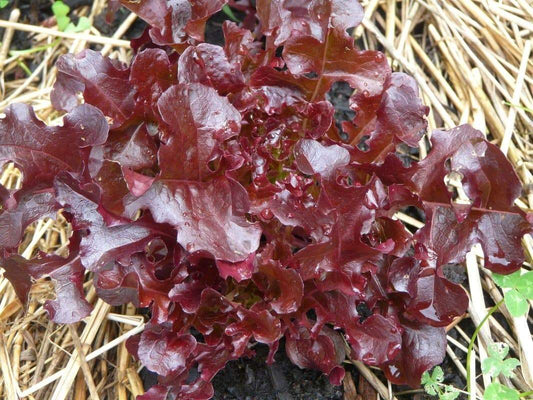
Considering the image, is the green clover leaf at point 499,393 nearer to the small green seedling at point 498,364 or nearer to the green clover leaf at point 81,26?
the small green seedling at point 498,364

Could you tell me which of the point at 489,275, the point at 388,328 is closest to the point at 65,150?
the point at 388,328

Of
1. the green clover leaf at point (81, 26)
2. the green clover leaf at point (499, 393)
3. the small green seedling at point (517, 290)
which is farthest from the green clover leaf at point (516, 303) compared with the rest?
the green clover leaf at point (81, 26)

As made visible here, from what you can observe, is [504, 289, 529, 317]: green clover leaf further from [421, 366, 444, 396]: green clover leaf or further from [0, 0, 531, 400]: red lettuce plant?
[421, 366, 444, 396]: green clover leaf

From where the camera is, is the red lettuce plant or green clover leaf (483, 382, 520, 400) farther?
green clover leaf (483, 382, 520, 400)

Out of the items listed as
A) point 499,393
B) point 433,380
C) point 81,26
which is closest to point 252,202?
point 433,380

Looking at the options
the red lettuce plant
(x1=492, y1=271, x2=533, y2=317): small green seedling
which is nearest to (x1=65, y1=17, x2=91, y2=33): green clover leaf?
the red lettuce plant

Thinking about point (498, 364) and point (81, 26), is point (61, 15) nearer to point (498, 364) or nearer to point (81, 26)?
point (81, 26)

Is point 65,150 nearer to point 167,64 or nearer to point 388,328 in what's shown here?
point 167,64
